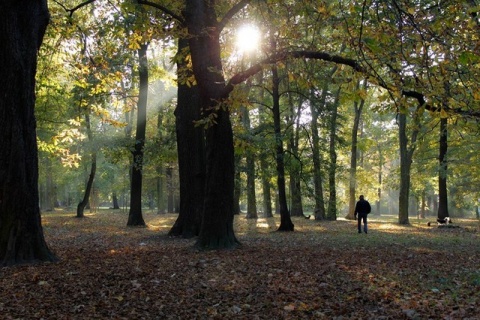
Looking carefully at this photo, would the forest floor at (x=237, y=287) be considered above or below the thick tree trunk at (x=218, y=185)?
below

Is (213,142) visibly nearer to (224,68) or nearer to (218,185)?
(218,185)

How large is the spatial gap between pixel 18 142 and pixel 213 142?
4305mm

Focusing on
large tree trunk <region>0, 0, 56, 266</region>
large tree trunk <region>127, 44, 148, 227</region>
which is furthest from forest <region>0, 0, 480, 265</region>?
large tree trunk <region>127, 44, 148, 227</region>

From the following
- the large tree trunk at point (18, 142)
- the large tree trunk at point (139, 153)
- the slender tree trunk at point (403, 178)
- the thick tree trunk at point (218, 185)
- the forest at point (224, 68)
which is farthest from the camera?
the slender tree trunk at point (403, 178)

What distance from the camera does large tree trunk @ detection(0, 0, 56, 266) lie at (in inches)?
291

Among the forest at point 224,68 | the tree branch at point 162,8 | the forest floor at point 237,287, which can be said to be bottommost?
the forest floor at point 237,287

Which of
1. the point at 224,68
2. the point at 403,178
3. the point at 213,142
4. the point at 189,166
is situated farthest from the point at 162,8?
the point at 403,178

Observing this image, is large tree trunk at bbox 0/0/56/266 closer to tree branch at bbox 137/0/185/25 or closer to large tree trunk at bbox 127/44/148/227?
tree branch at bbox 137/0/185/25

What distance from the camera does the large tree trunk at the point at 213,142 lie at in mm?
10062

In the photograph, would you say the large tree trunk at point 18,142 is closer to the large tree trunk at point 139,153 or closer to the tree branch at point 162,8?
the tree branch at point 162,8

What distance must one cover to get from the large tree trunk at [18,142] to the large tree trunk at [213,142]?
369 cm

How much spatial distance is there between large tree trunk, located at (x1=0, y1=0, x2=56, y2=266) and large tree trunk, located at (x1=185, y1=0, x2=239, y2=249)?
3.69 meters

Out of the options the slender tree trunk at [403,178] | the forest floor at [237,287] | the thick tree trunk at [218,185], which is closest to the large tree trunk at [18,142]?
the forest floor at [237,287]

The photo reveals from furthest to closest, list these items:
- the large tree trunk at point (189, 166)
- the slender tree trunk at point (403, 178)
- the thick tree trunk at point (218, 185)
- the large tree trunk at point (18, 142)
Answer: the slender tree trunk at point (403, 178) < the large tree trunk at point (189, 166) < the thick tree trunk at point (218, 185) < the large tree trunk at point (18, 142)
